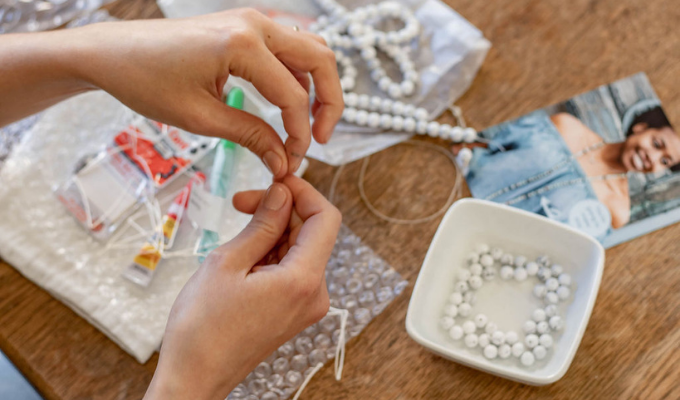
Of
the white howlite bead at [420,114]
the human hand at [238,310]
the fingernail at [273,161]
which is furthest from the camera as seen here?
the white howlite bead at [420,114]

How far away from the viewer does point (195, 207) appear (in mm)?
774

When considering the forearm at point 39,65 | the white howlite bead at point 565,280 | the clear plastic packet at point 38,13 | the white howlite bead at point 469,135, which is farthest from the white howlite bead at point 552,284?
the clear plastic packet at point 38,13

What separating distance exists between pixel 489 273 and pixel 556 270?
83 mm

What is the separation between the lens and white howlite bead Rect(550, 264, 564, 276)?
0.70 m

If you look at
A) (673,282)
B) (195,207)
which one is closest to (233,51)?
(195,207)

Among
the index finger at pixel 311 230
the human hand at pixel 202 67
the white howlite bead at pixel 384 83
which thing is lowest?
the white howlite bead at pixel 384 83

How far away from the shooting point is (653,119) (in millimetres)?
794

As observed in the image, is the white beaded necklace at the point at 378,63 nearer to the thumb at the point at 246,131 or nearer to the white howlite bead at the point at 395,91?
the white howlite bead at the point at 395,91

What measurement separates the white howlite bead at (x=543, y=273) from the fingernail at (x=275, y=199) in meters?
0.35

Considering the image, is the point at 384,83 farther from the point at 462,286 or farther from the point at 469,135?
the point at 462,286

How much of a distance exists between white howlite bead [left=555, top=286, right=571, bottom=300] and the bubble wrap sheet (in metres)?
0.20

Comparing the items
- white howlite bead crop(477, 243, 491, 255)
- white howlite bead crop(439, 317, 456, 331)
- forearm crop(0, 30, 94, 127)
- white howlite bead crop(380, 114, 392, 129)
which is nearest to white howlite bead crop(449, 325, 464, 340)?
white howlite bead crop(439, 317, 456, 331)

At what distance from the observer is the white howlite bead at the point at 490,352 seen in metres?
0.68

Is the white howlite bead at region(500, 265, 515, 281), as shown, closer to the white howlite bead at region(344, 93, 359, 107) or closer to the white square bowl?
the white square bowl
